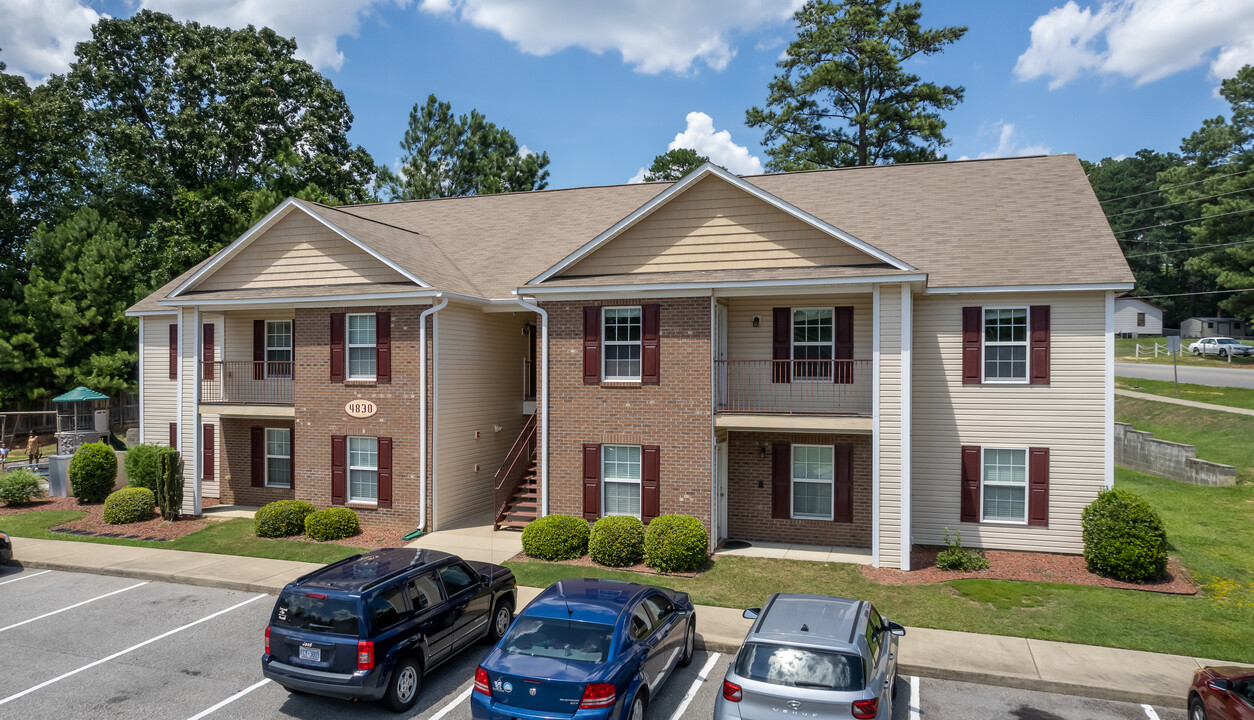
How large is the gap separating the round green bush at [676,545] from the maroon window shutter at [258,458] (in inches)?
506

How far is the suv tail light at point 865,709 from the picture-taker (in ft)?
23.6

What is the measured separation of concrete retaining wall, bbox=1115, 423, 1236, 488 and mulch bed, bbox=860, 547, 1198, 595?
7.81m

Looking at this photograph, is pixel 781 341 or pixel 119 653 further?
pixel 781 341

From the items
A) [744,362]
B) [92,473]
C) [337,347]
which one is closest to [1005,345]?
[744,362]

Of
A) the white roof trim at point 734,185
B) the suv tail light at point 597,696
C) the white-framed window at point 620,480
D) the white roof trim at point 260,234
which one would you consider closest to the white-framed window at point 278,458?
the white roof trim at point 260,234

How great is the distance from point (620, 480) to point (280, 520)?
8.53 meters

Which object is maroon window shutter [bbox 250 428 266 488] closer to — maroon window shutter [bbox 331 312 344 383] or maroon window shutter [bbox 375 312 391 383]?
maroon window shutter [bbox 331 312 344 383]

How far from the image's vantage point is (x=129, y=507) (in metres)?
19.8

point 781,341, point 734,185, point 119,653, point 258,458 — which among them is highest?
point 734,185

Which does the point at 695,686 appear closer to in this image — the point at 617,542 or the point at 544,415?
the point at 617,542

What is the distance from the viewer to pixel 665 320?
655 inches

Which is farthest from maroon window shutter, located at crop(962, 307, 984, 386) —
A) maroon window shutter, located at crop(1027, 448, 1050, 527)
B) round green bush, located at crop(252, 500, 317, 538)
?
round green bush, located at crop(252, 500, 317, 538)

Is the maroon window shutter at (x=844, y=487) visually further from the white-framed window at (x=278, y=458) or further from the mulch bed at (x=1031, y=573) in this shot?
the white-framed window at (x=278, y=458)

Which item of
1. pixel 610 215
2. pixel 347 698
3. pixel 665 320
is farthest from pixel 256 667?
pixel 610 215
